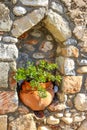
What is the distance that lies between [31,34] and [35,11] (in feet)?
1.11

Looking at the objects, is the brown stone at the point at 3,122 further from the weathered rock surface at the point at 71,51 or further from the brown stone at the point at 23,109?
the weathered rock surface at the point at 71,51

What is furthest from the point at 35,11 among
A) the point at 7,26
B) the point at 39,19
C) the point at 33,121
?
the point at 33,121

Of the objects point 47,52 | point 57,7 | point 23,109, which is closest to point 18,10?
point 57,7

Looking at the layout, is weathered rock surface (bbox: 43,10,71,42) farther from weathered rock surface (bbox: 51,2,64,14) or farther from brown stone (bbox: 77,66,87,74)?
brown stone (bbox: 77,66,87,74)

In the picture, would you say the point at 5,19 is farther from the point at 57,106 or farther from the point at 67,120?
the point at 67,120

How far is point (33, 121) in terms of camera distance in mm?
2693

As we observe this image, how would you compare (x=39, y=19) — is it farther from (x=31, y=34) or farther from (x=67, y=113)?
(x=67, y=113)

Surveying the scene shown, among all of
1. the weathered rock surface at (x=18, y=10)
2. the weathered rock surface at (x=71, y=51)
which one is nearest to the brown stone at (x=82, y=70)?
the weathered rock surface at (x=71, y=51)

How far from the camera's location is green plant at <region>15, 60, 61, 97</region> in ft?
8.32

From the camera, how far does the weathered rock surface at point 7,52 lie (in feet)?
8.06

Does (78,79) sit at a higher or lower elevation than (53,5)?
lower

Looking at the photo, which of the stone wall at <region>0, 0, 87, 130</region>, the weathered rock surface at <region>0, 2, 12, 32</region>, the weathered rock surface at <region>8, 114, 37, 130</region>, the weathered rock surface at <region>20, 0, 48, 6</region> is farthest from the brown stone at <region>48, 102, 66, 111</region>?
the weathered rock surface at <region>20, 0, 48, 6</region>

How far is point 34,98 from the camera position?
262 centimetres

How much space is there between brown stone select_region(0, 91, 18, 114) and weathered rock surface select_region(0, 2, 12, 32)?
618 mm
